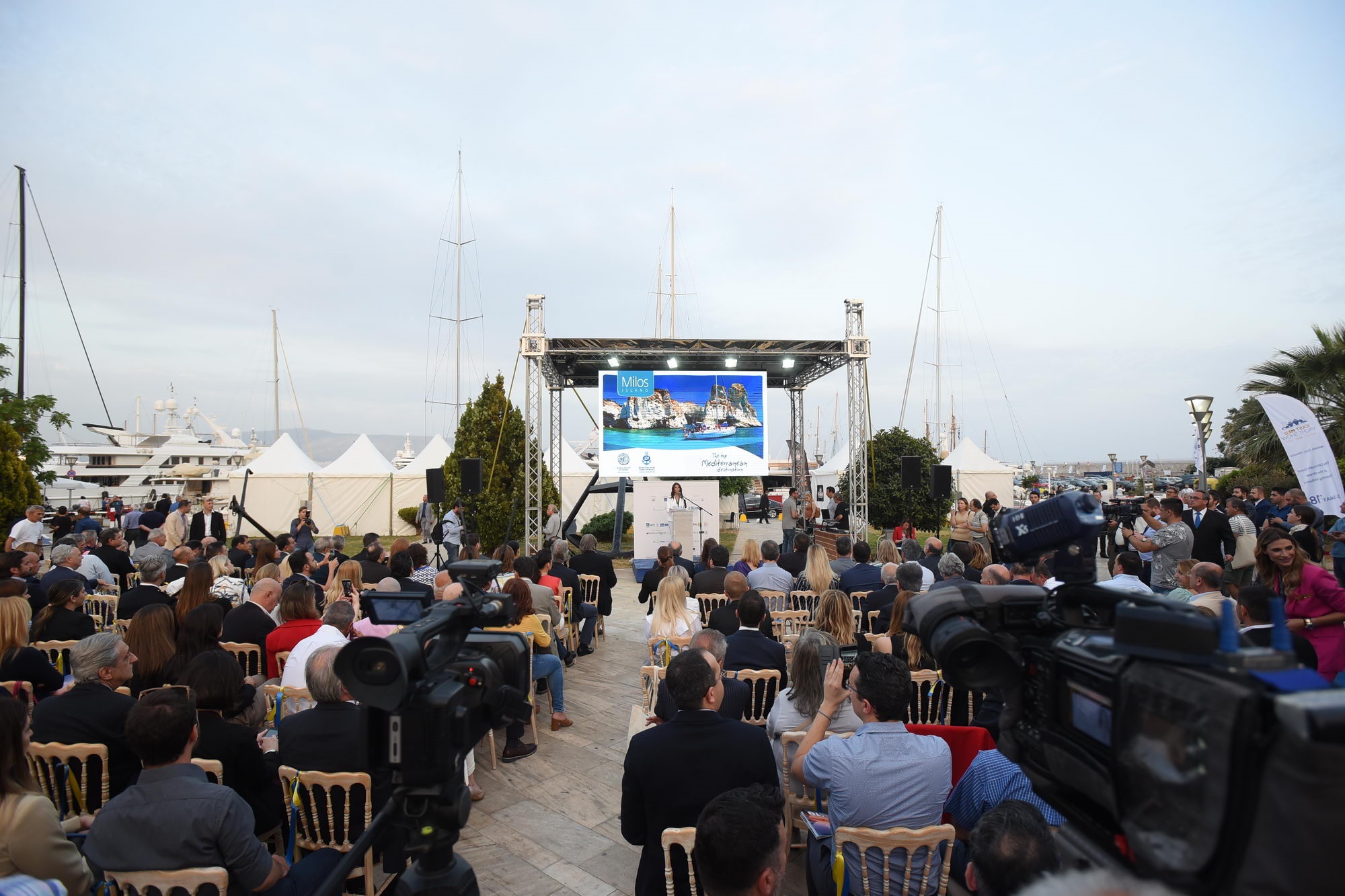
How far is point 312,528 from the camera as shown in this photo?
33.9 feet

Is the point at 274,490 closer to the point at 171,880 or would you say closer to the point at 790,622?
the point at 790,622

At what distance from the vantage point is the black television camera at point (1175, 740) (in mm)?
607

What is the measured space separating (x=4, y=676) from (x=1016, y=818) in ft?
15.0

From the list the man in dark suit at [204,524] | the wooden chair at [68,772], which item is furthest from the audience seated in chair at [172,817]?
the man in dark suit at [204,524]

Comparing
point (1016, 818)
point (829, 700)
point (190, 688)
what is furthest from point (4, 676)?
point (1016, 818)

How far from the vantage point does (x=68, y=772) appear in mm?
2541

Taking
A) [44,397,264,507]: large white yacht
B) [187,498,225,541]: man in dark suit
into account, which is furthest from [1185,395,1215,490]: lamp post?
[44,397,264,507]: large white yacht

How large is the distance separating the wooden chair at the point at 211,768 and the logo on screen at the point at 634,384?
423 inches

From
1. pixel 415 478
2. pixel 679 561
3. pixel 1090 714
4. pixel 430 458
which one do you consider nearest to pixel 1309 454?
pixel 679 561

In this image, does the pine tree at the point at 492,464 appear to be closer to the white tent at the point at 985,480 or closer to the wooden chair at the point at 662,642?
the wooden chair at the point at 662,642

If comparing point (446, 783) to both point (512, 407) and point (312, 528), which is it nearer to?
point (312, 528)

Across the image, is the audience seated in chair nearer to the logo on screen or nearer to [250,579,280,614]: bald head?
[250,579,280,614]: bald head

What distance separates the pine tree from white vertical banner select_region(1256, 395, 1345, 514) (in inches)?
469

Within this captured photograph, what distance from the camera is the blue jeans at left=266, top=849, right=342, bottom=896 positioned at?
7.44ft
